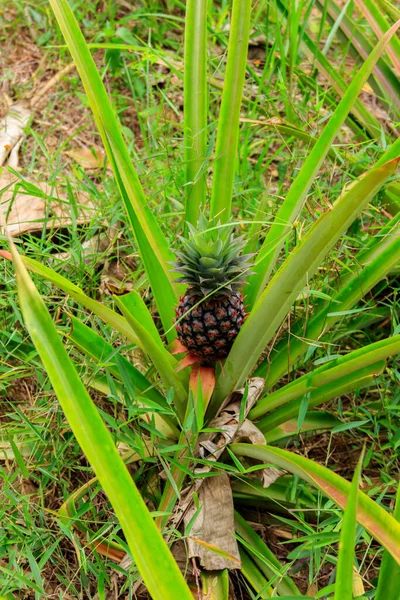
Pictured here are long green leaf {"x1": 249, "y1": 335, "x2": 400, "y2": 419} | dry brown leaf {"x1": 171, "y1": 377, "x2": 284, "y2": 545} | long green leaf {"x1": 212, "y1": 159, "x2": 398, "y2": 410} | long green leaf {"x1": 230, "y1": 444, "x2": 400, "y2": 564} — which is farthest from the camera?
dry brown leaf {"x1": 171, "y1": 377, "x2": 284, "y2": 545}

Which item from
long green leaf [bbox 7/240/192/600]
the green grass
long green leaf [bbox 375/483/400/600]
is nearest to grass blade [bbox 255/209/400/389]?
the green grass

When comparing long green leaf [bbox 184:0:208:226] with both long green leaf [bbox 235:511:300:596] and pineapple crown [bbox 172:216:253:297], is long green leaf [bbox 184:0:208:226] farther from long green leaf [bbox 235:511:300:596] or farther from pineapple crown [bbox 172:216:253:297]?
long green leaf [bbox 235:511:300:596]

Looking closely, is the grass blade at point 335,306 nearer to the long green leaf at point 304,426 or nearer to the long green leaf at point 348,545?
the long green leaf at point 304,426

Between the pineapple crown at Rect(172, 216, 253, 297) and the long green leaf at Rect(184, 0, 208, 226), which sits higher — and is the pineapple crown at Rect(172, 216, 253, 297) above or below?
below

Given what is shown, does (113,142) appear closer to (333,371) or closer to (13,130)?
(333,371)

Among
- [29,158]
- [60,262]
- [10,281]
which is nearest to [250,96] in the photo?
[29,158]

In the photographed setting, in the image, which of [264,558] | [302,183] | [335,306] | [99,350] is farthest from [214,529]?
[302,183]
